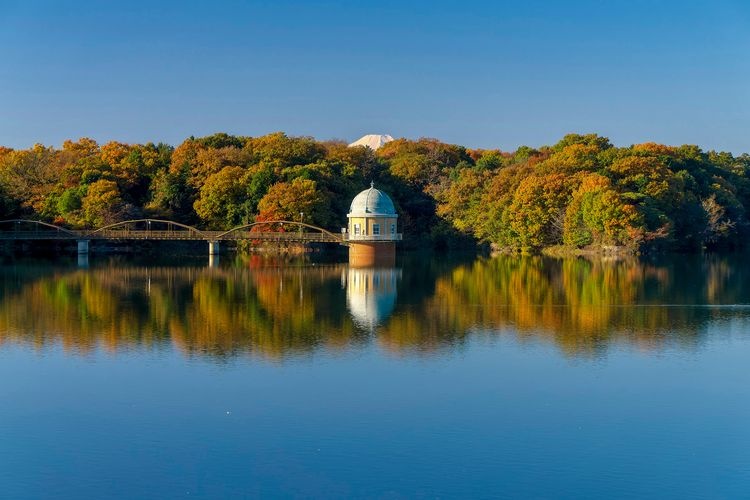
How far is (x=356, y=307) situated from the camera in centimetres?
3058

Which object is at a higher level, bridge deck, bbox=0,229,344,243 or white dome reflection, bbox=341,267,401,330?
bridge deck, bbox=0,229,344,243

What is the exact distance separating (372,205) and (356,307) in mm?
25984

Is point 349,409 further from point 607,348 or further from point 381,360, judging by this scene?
point 607,348

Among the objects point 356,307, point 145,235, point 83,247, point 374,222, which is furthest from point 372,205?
point 356,307

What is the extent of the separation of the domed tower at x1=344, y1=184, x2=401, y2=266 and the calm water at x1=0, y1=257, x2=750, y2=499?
2144 centimetres

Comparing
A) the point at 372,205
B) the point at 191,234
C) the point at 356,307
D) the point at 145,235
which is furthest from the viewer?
the point at 191,234

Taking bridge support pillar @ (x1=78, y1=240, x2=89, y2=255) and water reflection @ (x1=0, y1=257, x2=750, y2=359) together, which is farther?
bridge support pillar @ (x1=78, y1=240, x2=89, y2=255)

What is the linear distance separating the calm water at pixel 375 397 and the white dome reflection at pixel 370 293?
0.27 m

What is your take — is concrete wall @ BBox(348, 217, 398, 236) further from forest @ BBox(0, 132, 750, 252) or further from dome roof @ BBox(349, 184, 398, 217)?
forest @ BBox(0, 132, 750, 252)

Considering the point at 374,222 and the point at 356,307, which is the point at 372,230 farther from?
the point at 356,307

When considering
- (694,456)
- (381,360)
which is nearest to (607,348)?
(381,360)

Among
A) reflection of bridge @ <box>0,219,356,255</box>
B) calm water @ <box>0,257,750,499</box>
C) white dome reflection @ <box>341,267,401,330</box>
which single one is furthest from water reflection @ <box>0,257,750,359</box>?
reflection of bridge @ <box>0,219,356,255</box>

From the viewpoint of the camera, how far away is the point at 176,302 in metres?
32.0

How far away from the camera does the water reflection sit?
2352 cm
